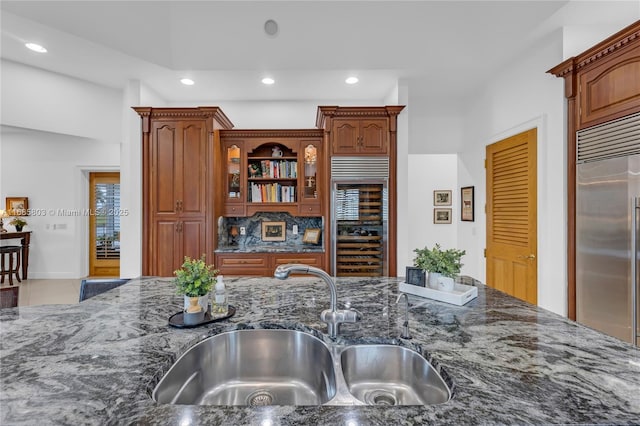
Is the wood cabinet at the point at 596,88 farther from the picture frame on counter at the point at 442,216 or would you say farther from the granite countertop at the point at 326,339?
the picture frame on counter at the point at 442,216

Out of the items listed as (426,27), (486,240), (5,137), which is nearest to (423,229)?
(486,240)

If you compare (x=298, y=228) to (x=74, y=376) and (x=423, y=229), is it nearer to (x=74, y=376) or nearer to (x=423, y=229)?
(x=423, y=229)

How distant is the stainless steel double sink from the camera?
3.48 feet

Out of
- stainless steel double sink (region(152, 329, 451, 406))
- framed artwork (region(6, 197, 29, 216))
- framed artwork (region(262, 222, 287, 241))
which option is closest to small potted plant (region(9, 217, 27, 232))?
framed artwork (region(6, 197, 29, 216))

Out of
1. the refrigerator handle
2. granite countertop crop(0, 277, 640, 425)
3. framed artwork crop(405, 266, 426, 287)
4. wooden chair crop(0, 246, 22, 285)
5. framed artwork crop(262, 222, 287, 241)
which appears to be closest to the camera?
granite countertop crop(0, 277, 640, 425)

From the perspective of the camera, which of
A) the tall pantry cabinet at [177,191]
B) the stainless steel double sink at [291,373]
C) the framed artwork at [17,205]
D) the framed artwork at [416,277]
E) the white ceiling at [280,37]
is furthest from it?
the framed artwork at [17,205]

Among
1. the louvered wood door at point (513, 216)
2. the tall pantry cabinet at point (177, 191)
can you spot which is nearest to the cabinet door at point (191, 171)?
the tall pantry cabinet at point (177, 191)

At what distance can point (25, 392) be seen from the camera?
30.7 inches

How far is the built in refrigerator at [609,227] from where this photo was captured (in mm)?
2006

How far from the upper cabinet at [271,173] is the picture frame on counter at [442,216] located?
116 inches

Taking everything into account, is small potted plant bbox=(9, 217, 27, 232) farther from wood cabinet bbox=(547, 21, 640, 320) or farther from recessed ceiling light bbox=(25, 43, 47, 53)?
wood cabinet bbox=(547, 21, 640, 320)

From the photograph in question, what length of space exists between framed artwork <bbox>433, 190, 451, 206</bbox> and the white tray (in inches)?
176

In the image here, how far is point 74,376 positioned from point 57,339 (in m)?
0.38

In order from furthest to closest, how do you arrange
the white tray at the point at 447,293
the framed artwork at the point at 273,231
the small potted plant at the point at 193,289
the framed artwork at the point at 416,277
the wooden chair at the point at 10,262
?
the wooden chair at the point at 10,262, the framed artwork at the point at 273,231, the framed artwork at the point at 416,277, the white tray at the point at 447,293, the small potted plant at the point at 193,289
